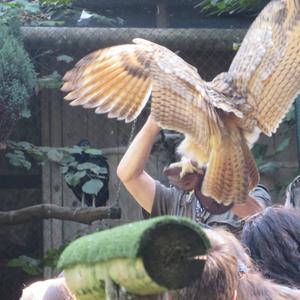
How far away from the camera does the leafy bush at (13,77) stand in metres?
4.19

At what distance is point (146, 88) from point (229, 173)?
360 millimetres

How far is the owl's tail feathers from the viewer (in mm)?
2600

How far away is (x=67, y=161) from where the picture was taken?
450 cm

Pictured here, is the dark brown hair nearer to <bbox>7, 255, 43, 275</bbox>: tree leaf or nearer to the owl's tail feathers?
the owl's tail feathers

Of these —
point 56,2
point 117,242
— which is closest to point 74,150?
point 56,2

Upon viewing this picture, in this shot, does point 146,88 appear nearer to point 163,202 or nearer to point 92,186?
point 163,202

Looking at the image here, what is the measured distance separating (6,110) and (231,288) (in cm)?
278

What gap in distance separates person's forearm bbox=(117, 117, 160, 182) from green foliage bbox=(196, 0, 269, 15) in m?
2.05

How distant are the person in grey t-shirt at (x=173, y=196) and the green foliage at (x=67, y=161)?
65.6 inches

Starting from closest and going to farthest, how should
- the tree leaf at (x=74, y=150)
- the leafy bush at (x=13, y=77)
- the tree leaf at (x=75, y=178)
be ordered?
the leafy bush at (x=13, y=77)
the tree leaf at (x=75, y=178)
the tree leaf at (x=74, y=150)

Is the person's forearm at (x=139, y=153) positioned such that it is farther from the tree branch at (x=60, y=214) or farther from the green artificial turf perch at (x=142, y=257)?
the tree branch at (x=60, y=214)

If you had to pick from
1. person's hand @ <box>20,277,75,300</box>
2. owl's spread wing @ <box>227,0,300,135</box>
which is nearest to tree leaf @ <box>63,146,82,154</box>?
owl's spread wing @ <box>227,0,300,135</box>

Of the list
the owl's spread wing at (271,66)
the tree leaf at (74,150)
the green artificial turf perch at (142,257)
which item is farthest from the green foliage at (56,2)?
the green artificial turf perch at (142,257)

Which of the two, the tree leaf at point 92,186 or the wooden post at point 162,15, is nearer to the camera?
the tree leaf at point 92,186
